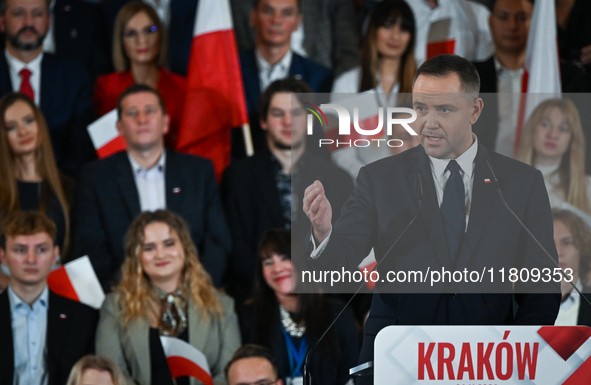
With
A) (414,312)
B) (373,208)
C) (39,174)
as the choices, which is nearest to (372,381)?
(414,312)

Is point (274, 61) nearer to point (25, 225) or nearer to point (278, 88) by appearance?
point (278, 88)

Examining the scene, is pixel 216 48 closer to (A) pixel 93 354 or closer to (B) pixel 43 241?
(B) pixel 43 241

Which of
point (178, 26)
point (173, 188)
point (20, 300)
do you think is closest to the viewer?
point (20, 300)

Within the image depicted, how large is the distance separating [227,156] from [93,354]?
1.29 m

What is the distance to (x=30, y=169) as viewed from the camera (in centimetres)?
361

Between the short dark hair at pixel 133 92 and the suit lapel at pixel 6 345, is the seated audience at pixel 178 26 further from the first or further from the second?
the suit lapel at pixel 6 345

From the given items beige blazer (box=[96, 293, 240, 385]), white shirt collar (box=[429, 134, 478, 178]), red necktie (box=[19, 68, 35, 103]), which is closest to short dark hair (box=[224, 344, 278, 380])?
beige blazer (box=[96, 293, 240, 385])

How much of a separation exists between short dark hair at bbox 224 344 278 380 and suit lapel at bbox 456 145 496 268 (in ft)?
4.38

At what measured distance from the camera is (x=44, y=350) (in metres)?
3.29

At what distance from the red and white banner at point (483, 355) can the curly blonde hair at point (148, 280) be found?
1576 millimetres

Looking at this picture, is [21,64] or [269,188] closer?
[269,188]

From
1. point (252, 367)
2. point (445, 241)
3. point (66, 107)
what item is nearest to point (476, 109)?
point (445, 241)

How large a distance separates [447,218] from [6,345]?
2192mm

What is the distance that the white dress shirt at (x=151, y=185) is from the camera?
3625 millimetres
